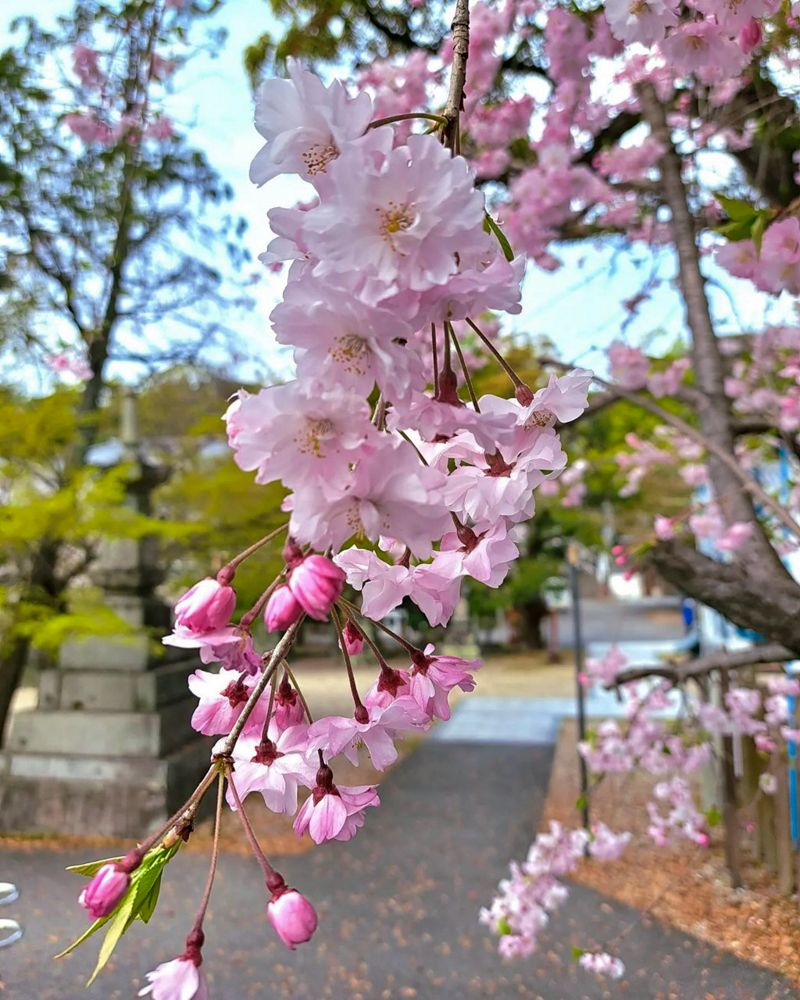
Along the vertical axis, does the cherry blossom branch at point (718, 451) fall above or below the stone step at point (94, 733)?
above

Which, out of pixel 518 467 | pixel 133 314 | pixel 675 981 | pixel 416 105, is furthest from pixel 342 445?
pixel 133 314

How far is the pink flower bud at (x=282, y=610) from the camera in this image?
1.32 ft

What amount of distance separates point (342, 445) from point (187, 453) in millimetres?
6261

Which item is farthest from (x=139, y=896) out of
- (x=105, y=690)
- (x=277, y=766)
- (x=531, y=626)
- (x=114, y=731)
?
(x=531, y=626)

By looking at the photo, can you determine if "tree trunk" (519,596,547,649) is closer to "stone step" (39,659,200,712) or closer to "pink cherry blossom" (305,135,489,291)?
"stone step" (39,659,200,712)

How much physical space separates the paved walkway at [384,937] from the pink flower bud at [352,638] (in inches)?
54.9

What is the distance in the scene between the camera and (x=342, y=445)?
417mm

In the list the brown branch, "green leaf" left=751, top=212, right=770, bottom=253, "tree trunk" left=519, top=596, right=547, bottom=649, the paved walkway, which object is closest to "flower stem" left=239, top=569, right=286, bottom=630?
"green leaf" left=751, top=212, right=770, bottom=253

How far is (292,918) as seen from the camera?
45 cm

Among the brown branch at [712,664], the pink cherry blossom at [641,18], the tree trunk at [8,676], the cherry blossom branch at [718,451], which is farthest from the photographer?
the tree trunk at [8,676]

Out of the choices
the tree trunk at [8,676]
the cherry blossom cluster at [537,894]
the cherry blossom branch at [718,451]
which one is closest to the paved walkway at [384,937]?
the cherry blossom cluster at [537,894]

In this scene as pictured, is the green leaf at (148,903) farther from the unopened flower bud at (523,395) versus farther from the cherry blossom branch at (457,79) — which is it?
the cherry blossom branch at (457,79)

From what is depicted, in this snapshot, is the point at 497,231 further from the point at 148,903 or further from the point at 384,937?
the point at 384,937

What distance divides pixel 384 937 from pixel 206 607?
131 inches
